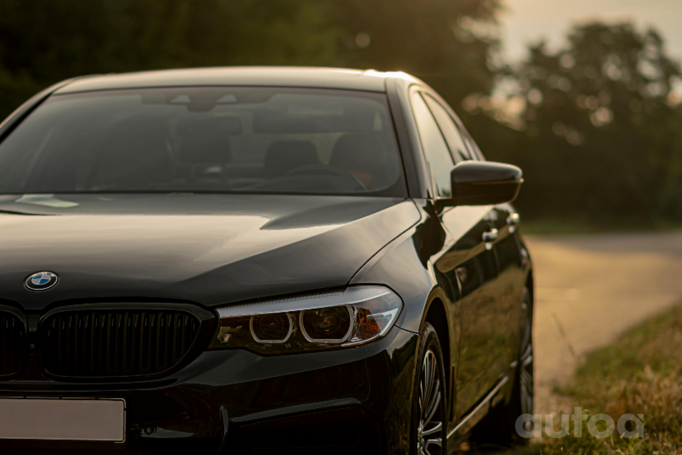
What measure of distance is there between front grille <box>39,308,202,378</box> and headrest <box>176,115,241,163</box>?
1.66 metres

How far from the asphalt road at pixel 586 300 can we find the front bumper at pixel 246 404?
3.34 metres

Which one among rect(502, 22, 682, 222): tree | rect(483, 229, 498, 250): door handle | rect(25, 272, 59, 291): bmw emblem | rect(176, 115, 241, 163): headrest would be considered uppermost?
rect(25, 272, 59, 291): bmw emblem

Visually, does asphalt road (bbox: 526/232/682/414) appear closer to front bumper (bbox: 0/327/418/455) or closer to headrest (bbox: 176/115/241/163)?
headrest (bbox: 176/115/241/163)

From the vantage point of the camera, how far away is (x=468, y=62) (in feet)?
152

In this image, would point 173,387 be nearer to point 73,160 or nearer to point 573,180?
point 73,160

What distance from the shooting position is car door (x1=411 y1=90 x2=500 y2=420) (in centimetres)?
366

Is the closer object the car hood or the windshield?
the car hood

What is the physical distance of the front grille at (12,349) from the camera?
2.66 metres

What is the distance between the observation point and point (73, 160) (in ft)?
14.3

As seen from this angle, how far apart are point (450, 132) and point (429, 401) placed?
86.1 inches

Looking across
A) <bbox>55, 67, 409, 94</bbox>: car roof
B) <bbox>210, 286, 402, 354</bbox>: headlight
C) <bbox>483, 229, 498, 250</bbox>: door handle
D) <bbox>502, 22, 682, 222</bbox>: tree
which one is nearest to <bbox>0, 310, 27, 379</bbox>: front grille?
<bbox>210, 286, 402, 354</bbox>: headlight

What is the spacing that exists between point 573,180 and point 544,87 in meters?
6.20

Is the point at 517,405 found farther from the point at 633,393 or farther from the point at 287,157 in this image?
the point at 287,157

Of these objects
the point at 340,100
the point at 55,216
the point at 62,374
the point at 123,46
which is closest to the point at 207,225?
the point at 55,216
